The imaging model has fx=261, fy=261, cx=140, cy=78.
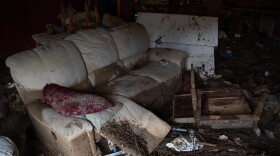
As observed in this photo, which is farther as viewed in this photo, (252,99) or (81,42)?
(252,99)

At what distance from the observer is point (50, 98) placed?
256cm

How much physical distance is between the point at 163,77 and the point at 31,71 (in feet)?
5.50

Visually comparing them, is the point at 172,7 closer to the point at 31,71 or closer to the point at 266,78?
the point at 266,78

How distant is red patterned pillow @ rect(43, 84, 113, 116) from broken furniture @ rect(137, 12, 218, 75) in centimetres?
214

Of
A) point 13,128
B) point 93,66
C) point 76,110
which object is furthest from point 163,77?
point 13,128

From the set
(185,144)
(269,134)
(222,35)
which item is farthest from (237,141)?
(222,35)

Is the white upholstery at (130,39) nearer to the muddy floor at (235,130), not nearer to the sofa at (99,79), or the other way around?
the sofa at (99,79)

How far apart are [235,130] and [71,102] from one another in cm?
197

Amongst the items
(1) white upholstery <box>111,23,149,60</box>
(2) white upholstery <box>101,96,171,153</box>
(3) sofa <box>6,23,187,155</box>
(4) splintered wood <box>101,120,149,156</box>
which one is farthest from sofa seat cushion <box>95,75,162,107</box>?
(4) splintered wood <box>101,120,149,156</box>

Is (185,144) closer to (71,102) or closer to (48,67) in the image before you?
(71,102)

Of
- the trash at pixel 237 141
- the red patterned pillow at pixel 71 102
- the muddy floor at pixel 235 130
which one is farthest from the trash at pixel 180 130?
the red patterned pillow at pixel 71 102

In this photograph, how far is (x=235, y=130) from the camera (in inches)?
124

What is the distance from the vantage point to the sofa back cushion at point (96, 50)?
3186mm

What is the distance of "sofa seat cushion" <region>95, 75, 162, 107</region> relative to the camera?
3.12 m
